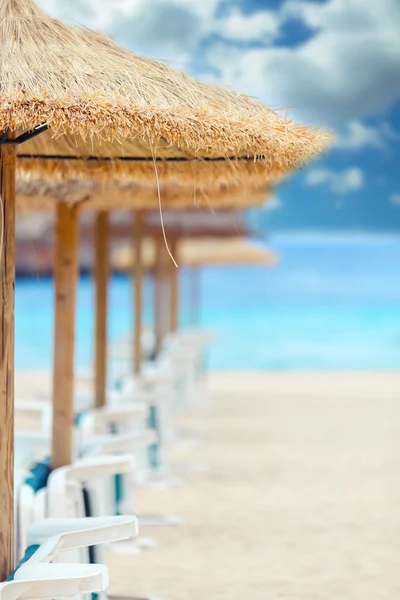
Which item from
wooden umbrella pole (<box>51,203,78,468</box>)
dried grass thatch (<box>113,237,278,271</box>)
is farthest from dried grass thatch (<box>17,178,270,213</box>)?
dried grass thatch (<box>113,237,278,271</box>)

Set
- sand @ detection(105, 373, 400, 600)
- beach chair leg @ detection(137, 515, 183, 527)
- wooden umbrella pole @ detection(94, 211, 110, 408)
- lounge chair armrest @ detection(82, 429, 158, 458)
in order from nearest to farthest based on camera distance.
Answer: sand @ detection(105, 373, 400, 600)
lounge chair armrest @ detection(82, 429, 158, 458)
beach chair leg @ detection(137, 515, 183, 527)
wooden umbrella pole @ detection(94, 211, 110, 408)

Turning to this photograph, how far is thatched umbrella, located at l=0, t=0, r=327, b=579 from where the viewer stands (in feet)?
6.89

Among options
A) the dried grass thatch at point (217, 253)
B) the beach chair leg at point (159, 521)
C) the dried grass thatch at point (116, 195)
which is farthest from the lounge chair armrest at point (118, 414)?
the dried grass thatch at point (217, 253)

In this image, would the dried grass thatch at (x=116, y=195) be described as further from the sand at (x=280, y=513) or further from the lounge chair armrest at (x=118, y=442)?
the sand at (x=280, y=513)

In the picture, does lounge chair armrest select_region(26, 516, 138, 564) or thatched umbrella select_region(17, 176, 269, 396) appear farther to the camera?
thatched umbrella select_region(17, 176, 269, 396)

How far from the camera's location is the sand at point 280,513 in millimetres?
3473

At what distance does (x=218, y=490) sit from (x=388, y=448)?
6.37 ft

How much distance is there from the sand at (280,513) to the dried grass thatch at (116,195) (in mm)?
1460

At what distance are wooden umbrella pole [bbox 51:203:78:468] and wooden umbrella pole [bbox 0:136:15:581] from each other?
3.07ft

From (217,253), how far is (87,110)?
9.76 metres

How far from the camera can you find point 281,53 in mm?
10227

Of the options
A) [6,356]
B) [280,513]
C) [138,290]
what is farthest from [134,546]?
[138,290]

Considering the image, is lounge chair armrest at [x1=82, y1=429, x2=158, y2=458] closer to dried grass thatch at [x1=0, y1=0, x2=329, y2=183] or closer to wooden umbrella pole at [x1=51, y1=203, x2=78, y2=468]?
wooden umbrella pole at [x1=51, y1=203, x2=78, y2=468]

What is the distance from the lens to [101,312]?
15.8 ft
